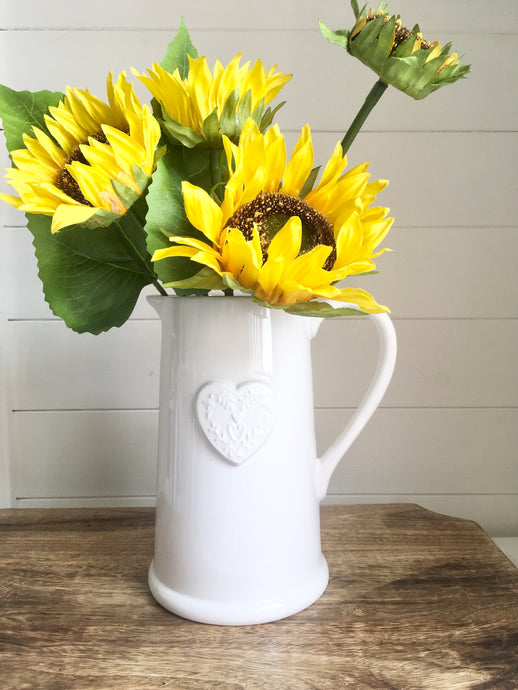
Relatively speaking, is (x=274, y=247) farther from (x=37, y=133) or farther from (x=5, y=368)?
(x=5, y=368)

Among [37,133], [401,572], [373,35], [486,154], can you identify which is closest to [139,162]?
[37,133]

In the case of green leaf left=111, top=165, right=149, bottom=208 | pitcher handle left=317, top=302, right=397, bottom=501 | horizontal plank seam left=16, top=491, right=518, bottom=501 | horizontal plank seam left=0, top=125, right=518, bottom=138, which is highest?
horizontal plank seam left=0, top=125, right=518, bottom=138

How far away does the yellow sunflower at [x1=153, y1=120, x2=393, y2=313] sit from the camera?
1.42ft

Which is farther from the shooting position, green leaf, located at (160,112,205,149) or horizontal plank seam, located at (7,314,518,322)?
horizontal plank seam, located at (7,314,518,322)

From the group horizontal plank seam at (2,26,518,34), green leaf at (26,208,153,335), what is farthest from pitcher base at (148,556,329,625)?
horizontal plank seam at (2,26,518,34)

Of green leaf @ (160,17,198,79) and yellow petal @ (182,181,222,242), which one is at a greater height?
green leaf @ (160,17,198,79)

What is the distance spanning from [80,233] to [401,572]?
453mm

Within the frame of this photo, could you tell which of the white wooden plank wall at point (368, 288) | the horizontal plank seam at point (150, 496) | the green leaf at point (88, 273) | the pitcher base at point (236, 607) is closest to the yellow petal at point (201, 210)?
the green leaf at point (88, 273)

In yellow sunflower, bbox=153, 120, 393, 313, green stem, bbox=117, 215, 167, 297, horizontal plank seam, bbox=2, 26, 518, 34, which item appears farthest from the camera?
horizontal plank seam, bbox=2, 26, 518, 34

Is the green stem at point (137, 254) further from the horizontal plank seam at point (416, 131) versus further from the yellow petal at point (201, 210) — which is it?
the horizontal plank seam at point (416, 131)

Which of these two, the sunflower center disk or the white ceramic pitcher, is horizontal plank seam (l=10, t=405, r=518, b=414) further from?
the sunflower center disk

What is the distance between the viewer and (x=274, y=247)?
A: 427 mm

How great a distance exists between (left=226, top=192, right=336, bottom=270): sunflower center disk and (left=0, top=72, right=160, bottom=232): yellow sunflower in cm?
8

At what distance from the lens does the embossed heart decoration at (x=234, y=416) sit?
1.67 feet
